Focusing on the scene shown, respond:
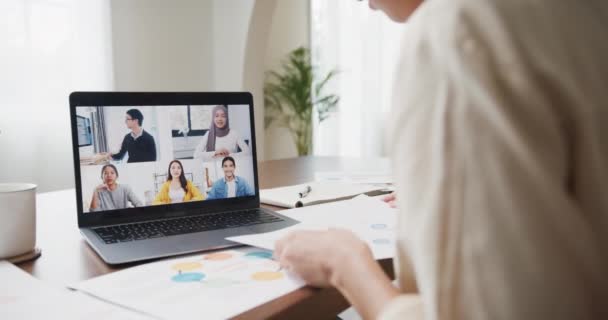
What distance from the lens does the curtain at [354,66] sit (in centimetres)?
527

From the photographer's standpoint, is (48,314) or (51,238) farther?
(51,238)

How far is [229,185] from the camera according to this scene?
1.04 meters

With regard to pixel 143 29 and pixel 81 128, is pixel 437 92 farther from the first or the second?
pixel 143 29

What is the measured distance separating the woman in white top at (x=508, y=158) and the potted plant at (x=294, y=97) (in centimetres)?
442

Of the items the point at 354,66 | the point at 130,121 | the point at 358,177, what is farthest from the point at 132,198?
the point at 354,66

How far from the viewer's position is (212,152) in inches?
40.6

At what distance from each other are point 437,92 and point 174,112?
2.41 ft

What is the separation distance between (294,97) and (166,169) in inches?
152

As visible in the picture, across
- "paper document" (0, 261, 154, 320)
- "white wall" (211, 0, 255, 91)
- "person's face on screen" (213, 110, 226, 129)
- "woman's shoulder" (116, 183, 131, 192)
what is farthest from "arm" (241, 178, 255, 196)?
"white wall" (211, 0, 255, 91)

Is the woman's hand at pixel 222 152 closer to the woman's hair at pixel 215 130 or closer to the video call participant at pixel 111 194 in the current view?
the woman's hair at pixel 215 130

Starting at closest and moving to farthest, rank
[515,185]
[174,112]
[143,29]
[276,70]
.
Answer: [515,185]
[174,112]
[143,29]
[276,70]

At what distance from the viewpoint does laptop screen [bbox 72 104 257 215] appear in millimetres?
923

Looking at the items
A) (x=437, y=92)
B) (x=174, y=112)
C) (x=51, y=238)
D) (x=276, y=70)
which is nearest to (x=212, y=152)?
(x=174, y=112)

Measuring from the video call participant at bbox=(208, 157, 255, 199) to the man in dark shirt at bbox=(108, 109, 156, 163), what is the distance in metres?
0.13
